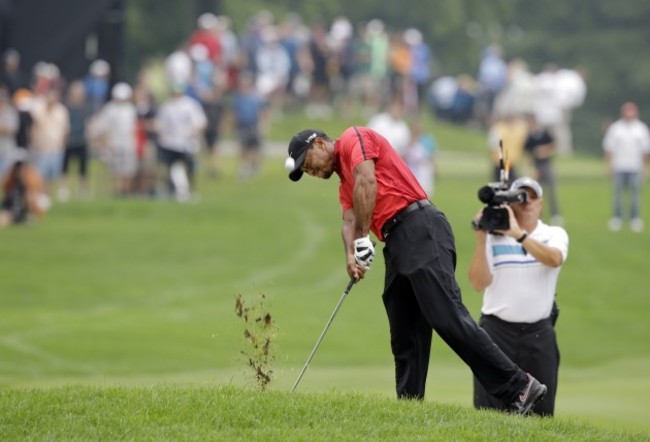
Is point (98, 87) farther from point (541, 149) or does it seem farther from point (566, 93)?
point (566, 93)

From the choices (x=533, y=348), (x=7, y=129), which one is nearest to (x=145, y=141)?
(x=7, y=129)

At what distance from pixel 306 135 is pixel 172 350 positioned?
36.0ft

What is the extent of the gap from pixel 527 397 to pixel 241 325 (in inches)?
504

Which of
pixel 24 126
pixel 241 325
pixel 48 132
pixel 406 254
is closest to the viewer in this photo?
pixel 406 254

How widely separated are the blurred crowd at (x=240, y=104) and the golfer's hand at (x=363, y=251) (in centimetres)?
1792

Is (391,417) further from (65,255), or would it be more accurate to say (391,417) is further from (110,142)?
(110,142)

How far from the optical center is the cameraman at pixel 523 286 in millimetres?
10805

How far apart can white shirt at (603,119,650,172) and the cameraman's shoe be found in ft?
63.5

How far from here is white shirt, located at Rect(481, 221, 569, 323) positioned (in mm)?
10820

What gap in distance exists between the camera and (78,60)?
33406 mm

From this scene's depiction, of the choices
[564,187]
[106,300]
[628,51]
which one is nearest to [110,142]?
[106,300]

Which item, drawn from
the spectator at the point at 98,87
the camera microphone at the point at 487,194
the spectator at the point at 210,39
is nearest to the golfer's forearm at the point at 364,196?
the camera microphone at the point at 487,194

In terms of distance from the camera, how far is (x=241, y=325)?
878 inches

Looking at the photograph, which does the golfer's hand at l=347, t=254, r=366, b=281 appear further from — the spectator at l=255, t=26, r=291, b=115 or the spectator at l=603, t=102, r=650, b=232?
the spectator at l=255, t=26, r=291, b=115
